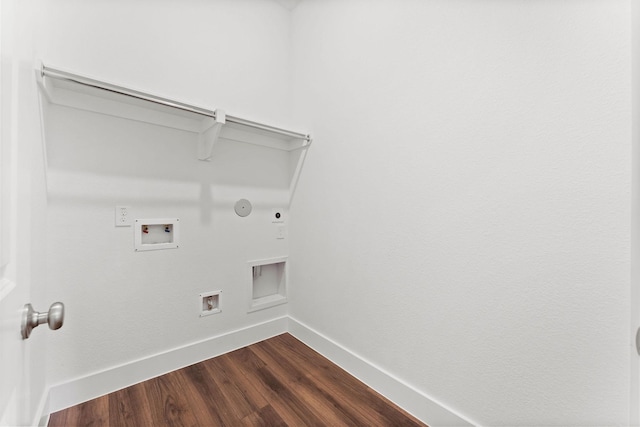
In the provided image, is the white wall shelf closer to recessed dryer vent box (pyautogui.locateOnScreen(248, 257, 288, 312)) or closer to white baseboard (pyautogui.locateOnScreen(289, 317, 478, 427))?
recessed dryer vent box (pyautogui.locateOnScreen(248, 257, 288, 312))

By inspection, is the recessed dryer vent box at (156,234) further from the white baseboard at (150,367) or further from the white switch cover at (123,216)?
the white baseboard at (150,367)

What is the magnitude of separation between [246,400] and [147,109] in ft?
5.43

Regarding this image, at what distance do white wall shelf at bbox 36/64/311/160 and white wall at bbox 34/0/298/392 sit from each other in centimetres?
5

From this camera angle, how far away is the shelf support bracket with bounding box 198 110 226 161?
1.38 meters

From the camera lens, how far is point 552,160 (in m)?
0.88

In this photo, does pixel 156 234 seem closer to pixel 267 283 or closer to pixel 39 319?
pixel 267 283

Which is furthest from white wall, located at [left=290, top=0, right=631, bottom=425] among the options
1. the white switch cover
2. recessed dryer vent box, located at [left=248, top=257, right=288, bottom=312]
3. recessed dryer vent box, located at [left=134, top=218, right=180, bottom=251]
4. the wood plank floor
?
the white switch cover

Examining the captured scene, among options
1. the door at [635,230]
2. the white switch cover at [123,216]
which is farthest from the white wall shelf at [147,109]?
the door at [635,230]

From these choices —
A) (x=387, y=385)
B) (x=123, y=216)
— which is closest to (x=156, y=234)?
(x=123, y=216)

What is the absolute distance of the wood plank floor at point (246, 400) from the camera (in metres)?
1.18

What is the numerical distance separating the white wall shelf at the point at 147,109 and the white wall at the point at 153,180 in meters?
0.05

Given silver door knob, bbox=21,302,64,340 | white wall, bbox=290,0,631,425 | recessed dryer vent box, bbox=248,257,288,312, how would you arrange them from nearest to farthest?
silver door knob, bbox=21,302,64,340
white wall, bbox=290,0,631,425
recessed dryer vent box, bbox=248,257,288,312

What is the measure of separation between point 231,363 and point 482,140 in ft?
6.05

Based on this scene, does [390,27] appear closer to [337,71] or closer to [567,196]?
[337,71]
